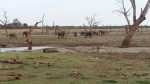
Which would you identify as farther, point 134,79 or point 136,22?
point 136,22

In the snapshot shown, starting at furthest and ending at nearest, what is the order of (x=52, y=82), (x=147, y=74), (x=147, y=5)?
1. (x=147, y=5)
2. (x=147, y=74)
3. (x=52, y=82)

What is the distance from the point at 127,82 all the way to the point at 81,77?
188 centimetres

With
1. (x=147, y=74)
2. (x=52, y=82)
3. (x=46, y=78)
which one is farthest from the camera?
(x=147, y=74)

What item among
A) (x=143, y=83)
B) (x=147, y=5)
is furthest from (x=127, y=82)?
(x=147, y=5)

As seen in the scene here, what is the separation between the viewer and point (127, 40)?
3503 cm

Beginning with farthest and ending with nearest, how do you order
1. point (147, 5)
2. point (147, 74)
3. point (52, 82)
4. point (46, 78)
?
point (147, 5)
point (147, 74)
point (46, 78)
point (52, 82)

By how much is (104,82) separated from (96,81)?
1.07ft

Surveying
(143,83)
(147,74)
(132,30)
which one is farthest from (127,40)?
(143,83)

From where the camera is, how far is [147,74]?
1405 centimetres

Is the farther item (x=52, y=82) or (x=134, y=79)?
(x=134, y=79)

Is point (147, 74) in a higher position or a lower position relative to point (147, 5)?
lower

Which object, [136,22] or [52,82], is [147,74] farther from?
[136,22]

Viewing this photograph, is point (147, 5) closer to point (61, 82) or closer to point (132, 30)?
point (132, 30)

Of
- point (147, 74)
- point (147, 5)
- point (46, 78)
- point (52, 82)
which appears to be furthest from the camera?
point (147, 5)
